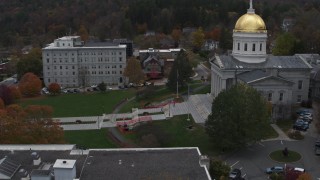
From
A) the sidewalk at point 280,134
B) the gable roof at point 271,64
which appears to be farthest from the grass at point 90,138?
the gable roof at point 271,64

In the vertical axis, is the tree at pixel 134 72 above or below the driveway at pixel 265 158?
above

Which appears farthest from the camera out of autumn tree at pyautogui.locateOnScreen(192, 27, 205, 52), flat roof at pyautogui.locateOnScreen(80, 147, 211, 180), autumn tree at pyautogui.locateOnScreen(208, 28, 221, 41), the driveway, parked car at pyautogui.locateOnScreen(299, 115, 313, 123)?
autumn tree at pyautogui.locateOnScreen(208, 28, 221, 41)

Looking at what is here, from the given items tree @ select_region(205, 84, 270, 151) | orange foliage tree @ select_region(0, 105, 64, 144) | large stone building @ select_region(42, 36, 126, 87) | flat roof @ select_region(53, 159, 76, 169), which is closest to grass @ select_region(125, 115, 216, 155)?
tree @ select_region(205, 84, 270, 151)

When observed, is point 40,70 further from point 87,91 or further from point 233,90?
point 233,90

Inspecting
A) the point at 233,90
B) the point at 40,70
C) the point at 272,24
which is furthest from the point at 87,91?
the point at 272,24

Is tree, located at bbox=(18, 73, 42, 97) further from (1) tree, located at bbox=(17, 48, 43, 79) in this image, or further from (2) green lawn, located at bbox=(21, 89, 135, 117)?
(1) tree, located at bbox=(17, 48, 43, 79)

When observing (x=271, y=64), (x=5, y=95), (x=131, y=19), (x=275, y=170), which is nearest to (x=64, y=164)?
(x=275, y=170)

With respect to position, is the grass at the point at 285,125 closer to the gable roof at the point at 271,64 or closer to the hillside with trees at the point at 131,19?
the gable roof at the point at 271,64
